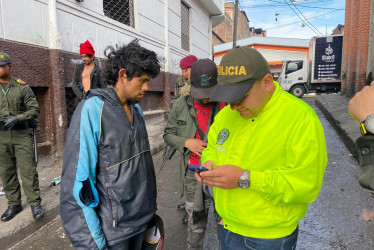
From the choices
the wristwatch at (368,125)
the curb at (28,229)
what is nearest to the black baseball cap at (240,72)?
the wristwatch at (368,125)

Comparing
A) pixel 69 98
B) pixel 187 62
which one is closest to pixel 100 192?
pixel 187 62

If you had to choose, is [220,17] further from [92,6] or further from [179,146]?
[179,146]

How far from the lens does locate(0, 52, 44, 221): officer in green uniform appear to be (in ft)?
10.4

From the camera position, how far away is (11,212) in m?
3.21

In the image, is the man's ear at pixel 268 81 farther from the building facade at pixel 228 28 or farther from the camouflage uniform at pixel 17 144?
the building facade at pixel 228 28

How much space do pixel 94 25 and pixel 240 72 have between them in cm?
549

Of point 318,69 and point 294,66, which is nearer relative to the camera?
point 318,69

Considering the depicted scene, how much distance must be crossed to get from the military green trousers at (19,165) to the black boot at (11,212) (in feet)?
0.17

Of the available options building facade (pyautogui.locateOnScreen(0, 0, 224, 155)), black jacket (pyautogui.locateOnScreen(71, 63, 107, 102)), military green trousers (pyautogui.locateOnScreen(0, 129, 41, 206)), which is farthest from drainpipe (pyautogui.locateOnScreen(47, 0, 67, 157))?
military green trousers (pyautogui.locateOnScreen(0, 129, 41, 206))

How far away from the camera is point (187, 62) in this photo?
3451mm

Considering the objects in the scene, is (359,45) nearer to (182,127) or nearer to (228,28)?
(182,127)

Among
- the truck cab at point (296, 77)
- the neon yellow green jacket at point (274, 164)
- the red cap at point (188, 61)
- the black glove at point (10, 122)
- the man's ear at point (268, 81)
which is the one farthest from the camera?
the truck cab at point (296, 77)

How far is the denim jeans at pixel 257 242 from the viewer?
1.33 m

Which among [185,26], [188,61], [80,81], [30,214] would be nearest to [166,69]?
[185,26]
